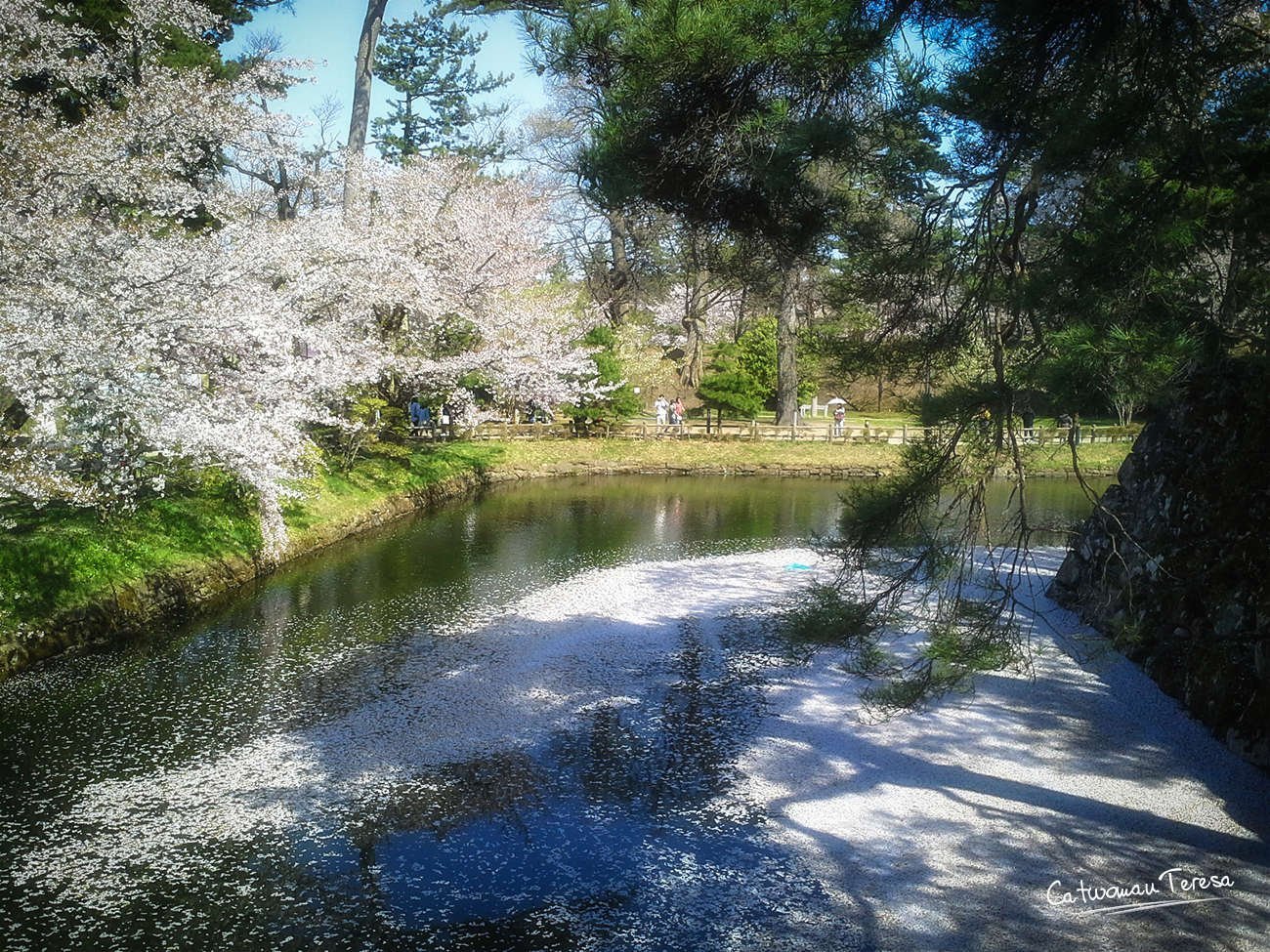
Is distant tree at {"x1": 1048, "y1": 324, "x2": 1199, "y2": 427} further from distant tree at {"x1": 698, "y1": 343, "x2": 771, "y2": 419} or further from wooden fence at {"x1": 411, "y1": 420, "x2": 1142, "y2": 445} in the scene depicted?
distant tree at {"x1": 698, "y1": 343, "x2": 771, "y2": 419}

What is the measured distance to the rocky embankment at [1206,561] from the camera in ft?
21.7

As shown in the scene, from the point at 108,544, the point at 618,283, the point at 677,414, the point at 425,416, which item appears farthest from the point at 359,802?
the point at 618,283

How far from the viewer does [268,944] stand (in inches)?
185

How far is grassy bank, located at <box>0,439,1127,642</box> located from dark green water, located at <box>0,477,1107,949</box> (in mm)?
879

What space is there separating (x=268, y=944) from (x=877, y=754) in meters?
4.28

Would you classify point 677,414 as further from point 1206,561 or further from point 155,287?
point 1206,561

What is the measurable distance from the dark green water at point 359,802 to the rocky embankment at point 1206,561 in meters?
3.26

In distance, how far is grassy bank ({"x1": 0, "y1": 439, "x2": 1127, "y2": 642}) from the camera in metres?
8.91

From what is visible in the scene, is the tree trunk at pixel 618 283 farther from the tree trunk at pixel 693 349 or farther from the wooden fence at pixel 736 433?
the wooden fence at pixel 736 433

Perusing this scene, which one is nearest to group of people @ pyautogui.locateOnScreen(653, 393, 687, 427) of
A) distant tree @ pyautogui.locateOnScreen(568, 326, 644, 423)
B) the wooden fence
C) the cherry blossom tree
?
the wooden fence

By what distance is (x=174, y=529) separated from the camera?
11258mm

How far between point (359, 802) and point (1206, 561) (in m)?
6.53

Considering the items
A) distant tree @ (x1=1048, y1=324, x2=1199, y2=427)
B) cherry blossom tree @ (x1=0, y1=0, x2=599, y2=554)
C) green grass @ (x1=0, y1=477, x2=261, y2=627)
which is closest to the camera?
distant tree @ (x1=1048, y1=324, x2=1199, y2=427)

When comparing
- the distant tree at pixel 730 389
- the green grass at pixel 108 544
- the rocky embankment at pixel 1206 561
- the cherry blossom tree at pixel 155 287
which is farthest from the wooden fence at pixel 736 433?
the rocky embankment at pixel 1206 561
